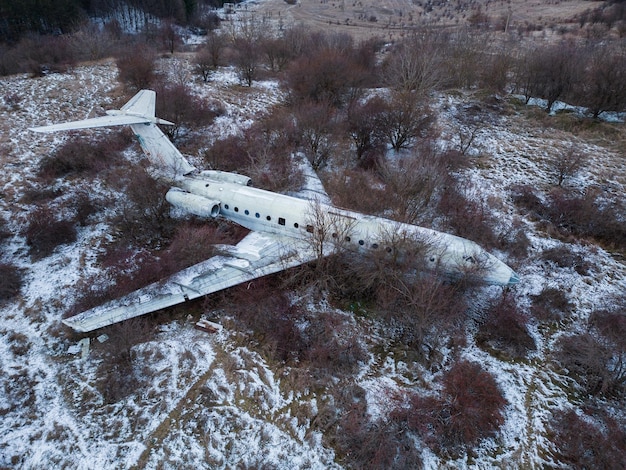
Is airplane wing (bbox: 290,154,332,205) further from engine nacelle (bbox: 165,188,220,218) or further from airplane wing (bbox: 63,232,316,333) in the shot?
engine nacelle (bbox: 165,188,220,218)

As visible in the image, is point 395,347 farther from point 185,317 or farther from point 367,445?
point 185,317

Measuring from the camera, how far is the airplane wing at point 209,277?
14.5 meters

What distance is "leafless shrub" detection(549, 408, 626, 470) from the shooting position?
1150 centimetres

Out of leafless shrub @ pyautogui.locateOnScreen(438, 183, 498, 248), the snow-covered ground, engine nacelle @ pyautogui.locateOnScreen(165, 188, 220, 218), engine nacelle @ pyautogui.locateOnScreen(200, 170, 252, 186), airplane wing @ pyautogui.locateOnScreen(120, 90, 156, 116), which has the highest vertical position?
airplane wing @ pyautogui.locateOnScreen(120, 90, 156, 116)

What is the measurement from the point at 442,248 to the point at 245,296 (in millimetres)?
9158

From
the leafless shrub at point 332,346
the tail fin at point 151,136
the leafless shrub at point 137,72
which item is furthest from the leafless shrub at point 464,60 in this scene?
the leafless shrub at point 332,346

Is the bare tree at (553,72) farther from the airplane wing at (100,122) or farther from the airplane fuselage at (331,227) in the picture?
the airplane wing at (100,122)

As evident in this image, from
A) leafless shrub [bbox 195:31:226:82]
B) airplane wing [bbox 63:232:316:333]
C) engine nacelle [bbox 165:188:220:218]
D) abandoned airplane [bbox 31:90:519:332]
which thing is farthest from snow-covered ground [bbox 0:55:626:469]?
leafless shrub [bbox 195:31:226:82]

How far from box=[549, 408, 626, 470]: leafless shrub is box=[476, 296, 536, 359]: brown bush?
8.82 ft

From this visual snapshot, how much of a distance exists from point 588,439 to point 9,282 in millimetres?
24228

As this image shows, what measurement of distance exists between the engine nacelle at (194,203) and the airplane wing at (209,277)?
7.58 ft

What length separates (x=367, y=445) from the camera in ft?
37.8

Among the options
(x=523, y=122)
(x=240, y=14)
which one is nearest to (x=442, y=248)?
(x=523, y=122)

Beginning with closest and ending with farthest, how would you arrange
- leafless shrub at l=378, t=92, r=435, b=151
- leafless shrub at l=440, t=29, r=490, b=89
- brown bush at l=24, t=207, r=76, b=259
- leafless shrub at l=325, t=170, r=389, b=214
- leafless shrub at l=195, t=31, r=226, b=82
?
brown bush at l=24, t=207, r=76, b=259, leafless shrub at l=325, t=170, r=389, b=214, leafless shrub at l=378, t=92, r=435, b=151, leafless shrub at l=195, t=31, r=226, b=82, leafless shrub at l=440, t=29, r=490, b=89
